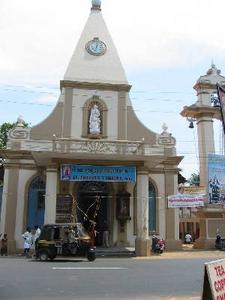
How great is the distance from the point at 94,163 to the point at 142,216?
378 cm

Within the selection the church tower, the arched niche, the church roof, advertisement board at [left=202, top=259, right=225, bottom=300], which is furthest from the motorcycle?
advertisement board at [left=202, top=259, right=225, bottom=300]

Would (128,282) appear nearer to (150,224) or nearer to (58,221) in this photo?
(58,221)

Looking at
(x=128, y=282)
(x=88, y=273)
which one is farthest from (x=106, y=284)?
(x=88, y=273)

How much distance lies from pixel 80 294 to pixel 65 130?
1872 centimetres

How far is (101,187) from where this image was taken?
27219 millimetres

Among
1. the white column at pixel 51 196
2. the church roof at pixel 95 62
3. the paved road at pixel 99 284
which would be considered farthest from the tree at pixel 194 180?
the paved road at pixel 99 284

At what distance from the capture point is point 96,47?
3020 cm

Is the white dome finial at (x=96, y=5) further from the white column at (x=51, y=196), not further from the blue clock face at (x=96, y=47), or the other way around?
the white column at (x=51, y=196)

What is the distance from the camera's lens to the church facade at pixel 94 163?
24234 mm

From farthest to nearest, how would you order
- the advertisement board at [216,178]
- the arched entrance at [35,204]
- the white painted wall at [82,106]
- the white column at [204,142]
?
the white column at [204,142]
the advertisement board at [216,178]
the white painted wall at [82,106]
the arched entrance at [35,204]

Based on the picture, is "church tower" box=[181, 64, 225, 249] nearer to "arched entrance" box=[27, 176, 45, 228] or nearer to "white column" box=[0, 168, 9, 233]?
"arched entrance" box=[27, 176, 45, 228]

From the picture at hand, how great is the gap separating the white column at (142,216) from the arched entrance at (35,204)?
6182 mm

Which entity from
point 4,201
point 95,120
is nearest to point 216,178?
point 95,120

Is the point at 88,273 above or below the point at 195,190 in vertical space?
below
